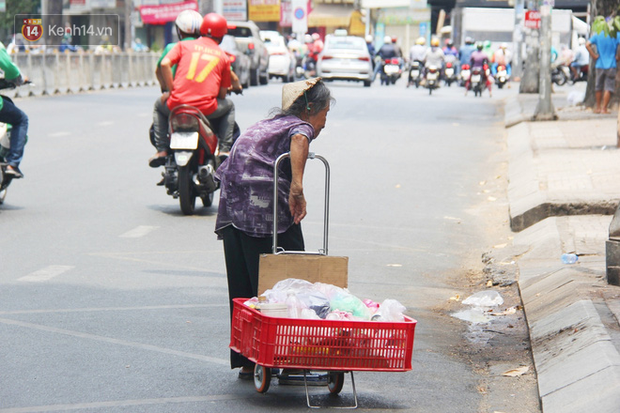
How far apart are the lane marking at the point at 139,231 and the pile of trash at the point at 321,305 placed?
16.1ft

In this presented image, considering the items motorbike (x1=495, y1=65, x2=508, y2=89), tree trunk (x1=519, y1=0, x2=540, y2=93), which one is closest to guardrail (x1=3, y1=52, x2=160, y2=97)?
motorbike (x1=495, y1=65, x2=508, y2=89)

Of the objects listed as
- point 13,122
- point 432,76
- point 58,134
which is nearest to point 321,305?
point 13,122

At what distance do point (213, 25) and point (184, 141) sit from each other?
1099 millimetres

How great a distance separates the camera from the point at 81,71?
33.5 meters

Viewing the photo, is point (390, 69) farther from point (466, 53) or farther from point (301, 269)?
point (301, 269)

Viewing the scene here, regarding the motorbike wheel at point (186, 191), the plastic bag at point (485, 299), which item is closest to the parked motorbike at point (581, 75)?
the motorbike wheel at point (186, 191)

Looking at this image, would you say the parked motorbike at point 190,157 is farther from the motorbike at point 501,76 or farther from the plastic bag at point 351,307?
the motorbike at point 501,76

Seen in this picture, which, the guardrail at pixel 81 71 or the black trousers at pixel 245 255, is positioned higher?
the black trousers at pixel 245 255

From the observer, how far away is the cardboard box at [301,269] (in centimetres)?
524

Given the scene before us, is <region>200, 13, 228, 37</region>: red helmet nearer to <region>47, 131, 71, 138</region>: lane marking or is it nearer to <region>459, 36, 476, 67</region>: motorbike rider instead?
<region>47, 131, 71, 138</region>: lane marking

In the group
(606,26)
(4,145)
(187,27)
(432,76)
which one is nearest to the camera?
(606,26)

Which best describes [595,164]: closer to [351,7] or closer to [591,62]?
[591,62]

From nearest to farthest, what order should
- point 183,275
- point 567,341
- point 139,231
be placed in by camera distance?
point 567,341 → point 183,275 → point 139,231

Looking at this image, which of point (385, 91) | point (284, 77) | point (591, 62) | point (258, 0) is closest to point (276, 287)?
point (591, 62)
